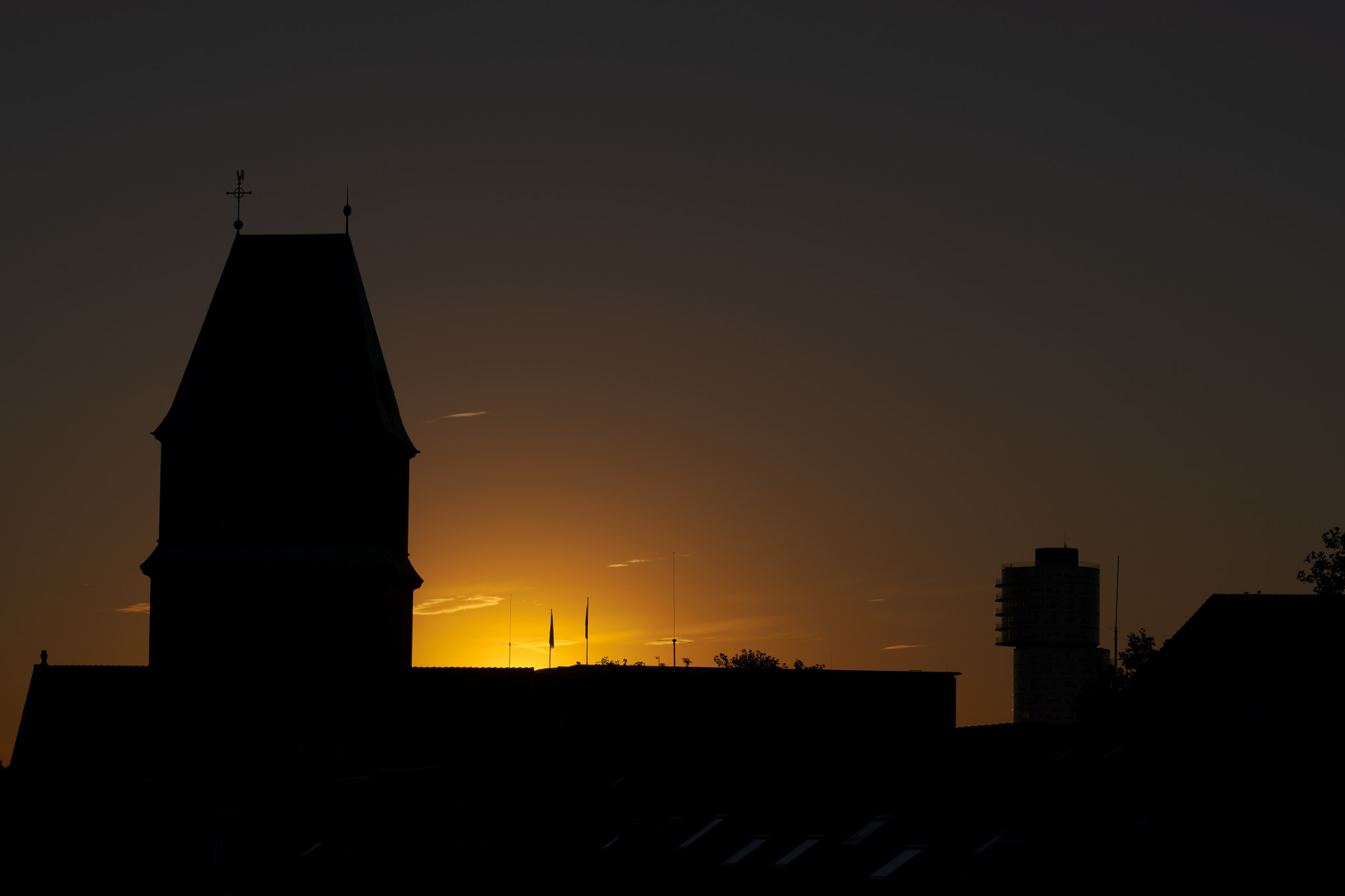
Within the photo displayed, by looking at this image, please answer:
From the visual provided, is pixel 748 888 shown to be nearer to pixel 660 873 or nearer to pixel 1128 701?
pixel 660 873

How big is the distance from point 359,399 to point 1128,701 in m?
33.3

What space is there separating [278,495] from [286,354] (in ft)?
19.6

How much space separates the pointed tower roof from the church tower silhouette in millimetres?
61

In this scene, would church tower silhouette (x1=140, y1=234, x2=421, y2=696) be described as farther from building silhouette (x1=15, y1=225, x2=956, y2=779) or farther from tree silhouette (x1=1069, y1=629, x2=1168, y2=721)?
tree silhouette (x1=1069, y1=629, x2=1168, y2=721)

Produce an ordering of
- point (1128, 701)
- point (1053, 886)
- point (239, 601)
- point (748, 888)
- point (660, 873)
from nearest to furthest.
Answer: point (1053, 886) → point (748, 888) → point (660, 873) → point (1128, 701) → point (239, 601)

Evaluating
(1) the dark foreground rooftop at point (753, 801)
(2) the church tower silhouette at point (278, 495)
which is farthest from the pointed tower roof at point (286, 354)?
(1) the dark foreground rooftop at point (753, 801)

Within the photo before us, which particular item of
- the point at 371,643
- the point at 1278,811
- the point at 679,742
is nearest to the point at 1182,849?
Result: the point at 1278,811

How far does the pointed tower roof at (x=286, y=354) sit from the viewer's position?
265ft

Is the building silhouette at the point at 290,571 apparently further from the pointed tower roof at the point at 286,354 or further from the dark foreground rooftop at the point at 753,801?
the dark foreground rooftop at the point at 753,801

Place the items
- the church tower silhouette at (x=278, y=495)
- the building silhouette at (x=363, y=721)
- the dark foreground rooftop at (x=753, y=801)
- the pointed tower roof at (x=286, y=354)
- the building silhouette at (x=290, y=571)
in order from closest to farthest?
the dark foreground rooftop at (x=753, y=801)
the building silhouette at (x=363, y=721)
the church tower silhouette at (x=278, y=495)
the building silhouette at (x=290, y=571)
the pointed tower roof at (x=286, y=354)

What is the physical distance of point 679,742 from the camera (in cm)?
7950

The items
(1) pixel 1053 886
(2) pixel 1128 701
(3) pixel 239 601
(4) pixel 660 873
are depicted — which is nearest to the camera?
(1) pixel 1053 886

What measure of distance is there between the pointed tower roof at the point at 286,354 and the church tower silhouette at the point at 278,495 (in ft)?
0.20

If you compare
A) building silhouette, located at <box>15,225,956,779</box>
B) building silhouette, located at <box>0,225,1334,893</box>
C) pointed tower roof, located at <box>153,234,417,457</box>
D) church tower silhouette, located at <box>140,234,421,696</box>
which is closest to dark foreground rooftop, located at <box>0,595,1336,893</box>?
building silhouette, located at <box>0,225,1334,893</box>
